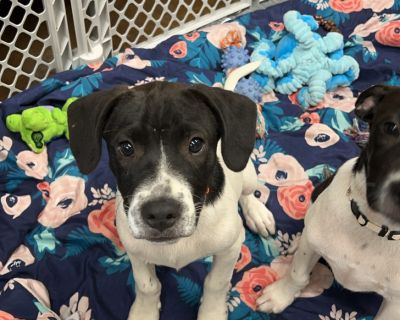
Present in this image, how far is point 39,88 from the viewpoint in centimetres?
355

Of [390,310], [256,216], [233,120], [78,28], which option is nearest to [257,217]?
[256,216]

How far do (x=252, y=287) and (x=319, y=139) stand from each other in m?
1.15

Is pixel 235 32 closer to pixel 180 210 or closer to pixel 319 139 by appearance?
pixel 319 139

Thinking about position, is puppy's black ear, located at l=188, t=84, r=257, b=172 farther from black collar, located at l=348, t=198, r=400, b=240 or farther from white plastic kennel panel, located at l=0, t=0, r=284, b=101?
white plastic kennel panel, located at l=0, t=0, r=284, b=101

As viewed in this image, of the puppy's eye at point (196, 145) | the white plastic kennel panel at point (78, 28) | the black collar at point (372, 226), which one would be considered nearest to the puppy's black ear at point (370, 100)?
the black collar at point (372, 226)

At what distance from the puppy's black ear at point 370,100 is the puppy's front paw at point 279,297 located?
38.6 inches

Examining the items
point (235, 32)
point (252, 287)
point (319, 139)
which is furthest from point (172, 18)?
point (252, 287)

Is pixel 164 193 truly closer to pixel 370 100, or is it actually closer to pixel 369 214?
pixel 369 214

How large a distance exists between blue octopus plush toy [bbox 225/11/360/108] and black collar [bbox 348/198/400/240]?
1723 millimetres

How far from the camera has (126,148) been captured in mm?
1899

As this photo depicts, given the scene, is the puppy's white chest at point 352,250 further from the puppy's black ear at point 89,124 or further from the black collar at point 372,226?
the puppy's black ear at point 89,124

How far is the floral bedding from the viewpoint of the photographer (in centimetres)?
274

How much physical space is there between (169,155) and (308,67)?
2.17 metres

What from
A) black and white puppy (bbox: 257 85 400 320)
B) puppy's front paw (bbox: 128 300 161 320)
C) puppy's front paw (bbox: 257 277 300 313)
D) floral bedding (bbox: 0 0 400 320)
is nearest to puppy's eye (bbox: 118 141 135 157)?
black and white puppy (bbox: 257 85 400 320)
